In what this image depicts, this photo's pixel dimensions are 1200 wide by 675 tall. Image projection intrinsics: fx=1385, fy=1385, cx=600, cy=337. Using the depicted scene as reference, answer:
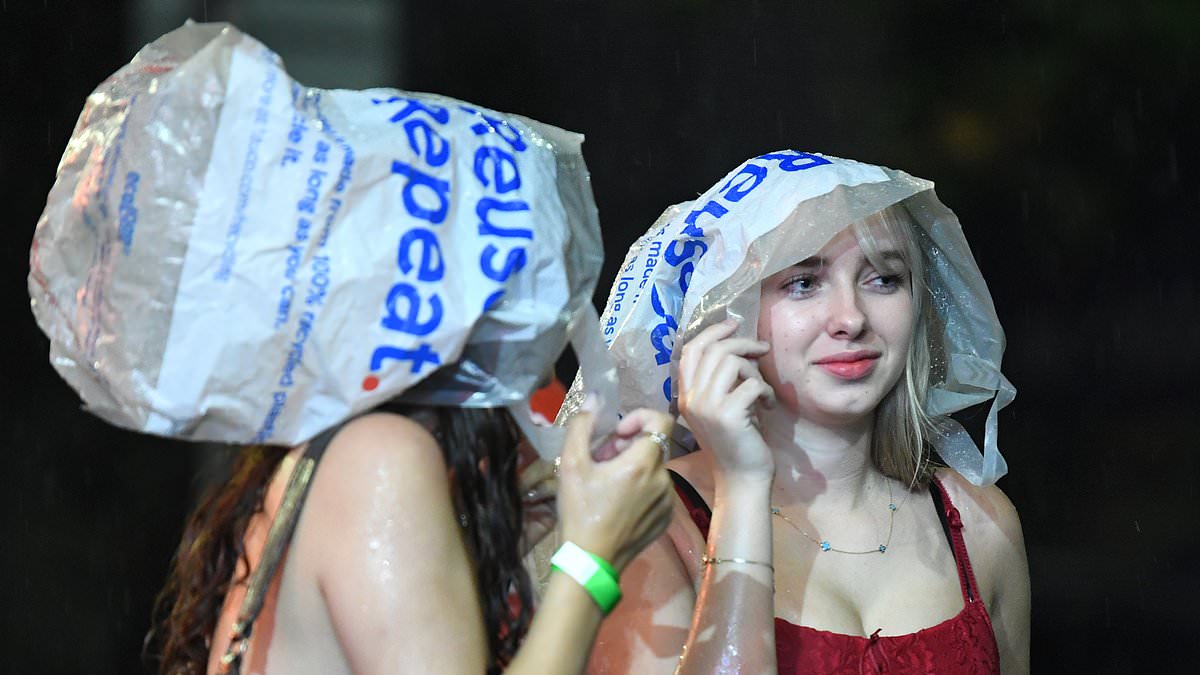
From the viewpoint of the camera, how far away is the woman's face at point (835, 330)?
1.95 meters

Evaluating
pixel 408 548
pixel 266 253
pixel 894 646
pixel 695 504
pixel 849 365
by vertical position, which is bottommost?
pixel 894 646

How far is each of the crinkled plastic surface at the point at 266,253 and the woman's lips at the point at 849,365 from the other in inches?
29.4

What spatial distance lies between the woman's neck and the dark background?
47.4 inches

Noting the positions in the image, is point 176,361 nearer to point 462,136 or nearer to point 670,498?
point 462,136

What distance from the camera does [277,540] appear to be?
4.03 feet

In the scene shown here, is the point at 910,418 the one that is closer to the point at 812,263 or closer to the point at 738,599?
the point at 812,263

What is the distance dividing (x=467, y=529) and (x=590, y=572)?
0.13 metres

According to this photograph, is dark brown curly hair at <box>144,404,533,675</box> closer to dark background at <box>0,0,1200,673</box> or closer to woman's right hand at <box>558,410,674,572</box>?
woman's right hand at <box>558,410,674,572</box>

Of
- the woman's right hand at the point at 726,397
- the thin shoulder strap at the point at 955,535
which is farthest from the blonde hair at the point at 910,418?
the woman's right hand at the point at 726,397

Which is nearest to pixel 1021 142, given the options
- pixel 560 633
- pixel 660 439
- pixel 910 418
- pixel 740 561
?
pixel 910 418

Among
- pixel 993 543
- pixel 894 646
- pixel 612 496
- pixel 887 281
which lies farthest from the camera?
pixel 993 543

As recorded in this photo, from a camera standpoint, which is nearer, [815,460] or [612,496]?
[612,496]

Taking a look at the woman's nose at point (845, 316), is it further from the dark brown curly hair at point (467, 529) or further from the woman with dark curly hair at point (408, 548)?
the dark brown curly hair at point (467, 529)

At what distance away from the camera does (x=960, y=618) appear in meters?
1.98
